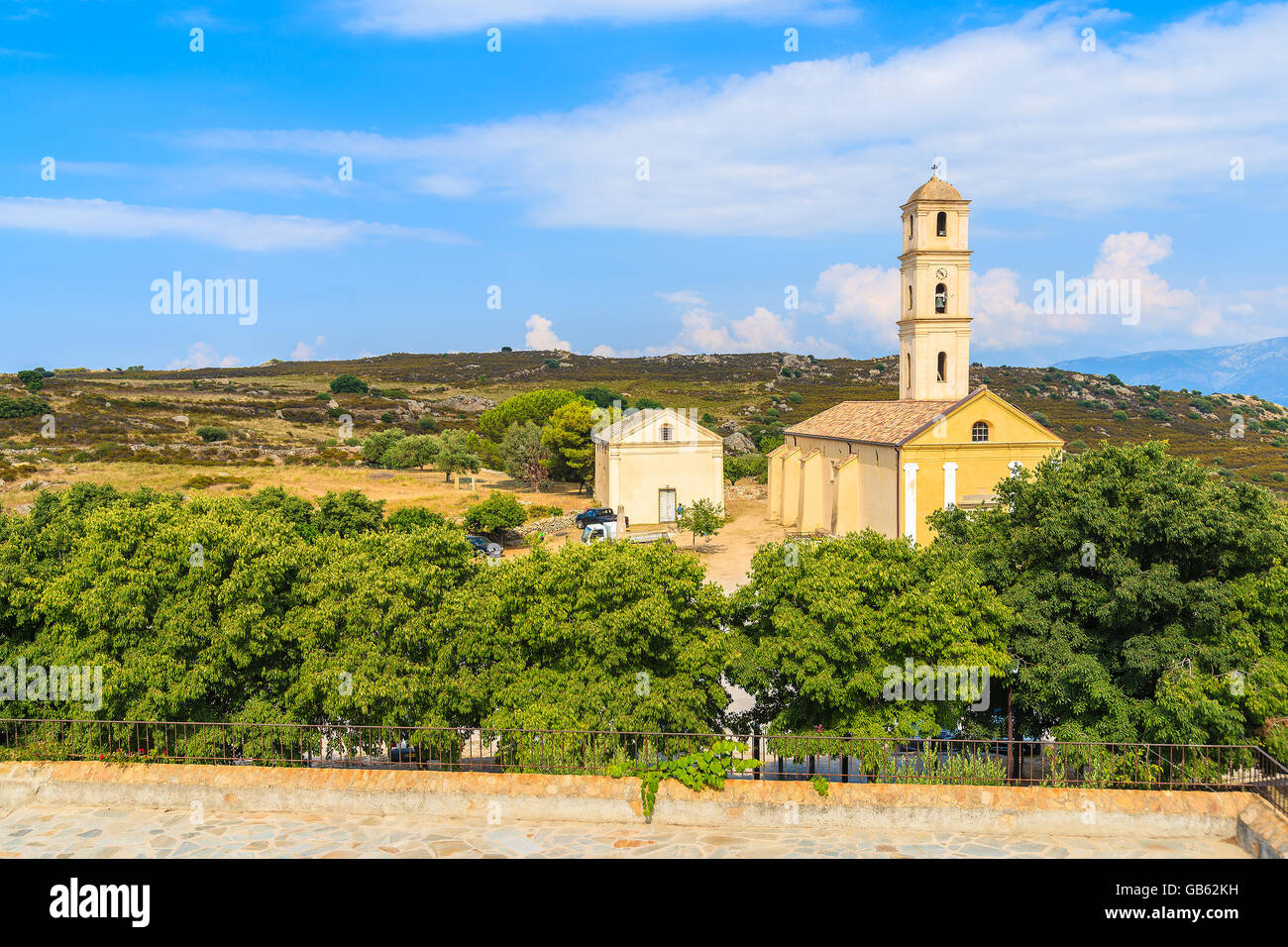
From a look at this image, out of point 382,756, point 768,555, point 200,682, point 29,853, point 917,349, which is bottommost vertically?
point 382,756

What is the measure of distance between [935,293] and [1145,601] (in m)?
28.7

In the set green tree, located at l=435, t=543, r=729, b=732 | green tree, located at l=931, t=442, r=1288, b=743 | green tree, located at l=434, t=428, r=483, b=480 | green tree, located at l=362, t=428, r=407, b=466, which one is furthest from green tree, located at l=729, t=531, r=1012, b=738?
green tree, located at l=362, t=428, r=407, b=466

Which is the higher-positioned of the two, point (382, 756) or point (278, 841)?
point (278, 841)

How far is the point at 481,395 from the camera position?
119 meters

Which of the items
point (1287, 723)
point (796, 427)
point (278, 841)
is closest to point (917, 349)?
point (796, 427)

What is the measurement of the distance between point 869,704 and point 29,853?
1064cm

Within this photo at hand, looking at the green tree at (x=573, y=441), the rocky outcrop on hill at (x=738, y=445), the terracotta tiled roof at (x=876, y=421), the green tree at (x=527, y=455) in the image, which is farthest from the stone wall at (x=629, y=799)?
the rocky outcrop on hill at (x=738, y=445)

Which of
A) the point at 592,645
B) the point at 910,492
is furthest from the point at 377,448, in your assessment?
the point at 592,645

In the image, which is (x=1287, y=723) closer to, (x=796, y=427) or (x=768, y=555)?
(x=768, y=555)

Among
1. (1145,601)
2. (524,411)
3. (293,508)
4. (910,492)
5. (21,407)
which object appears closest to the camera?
(1145,601)

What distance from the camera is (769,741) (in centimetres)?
1270

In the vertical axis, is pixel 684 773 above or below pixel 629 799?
above

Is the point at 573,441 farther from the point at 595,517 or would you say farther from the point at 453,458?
the point at 595,517
